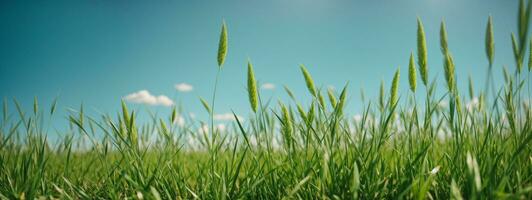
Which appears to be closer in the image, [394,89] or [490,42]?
[490,42]

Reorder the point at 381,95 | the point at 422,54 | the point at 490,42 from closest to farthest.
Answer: the point at 490,42, the point at 422,54, the point at 381,95

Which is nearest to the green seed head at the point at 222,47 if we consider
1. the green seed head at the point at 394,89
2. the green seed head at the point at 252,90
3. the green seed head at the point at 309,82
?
the green seed head at the point at 252,90

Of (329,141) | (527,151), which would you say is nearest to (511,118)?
(527,151)

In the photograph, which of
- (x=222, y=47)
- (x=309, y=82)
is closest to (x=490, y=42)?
(x=309, y=82)

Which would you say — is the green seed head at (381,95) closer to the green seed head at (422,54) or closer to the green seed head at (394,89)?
the green seed head at (394,89)

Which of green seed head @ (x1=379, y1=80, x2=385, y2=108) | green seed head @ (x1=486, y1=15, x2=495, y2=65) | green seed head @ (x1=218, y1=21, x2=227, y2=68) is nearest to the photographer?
green seed head @ (x1=486, y1=15, x2=495, y2=65)

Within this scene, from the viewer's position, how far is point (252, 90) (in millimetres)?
1278

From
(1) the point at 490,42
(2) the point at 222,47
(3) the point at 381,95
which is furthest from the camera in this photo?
(3) the point at 381,95

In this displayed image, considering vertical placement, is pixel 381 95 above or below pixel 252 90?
above

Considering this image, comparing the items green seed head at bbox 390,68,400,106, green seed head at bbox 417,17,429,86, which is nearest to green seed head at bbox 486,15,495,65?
green seed head at bbox 417,17,429,86

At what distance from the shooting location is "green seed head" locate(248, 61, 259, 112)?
4.10 feet

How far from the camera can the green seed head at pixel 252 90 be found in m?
1.25

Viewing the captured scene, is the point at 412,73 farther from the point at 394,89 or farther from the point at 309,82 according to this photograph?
the point at 309,82

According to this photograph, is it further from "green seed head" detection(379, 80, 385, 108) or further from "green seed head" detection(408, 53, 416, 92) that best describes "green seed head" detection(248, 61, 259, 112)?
"green seed head" detection(379, 80, 385, 108)
